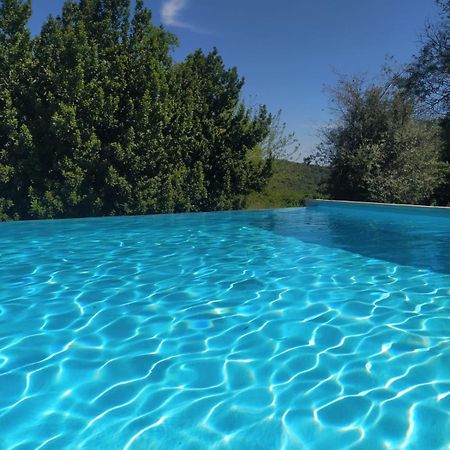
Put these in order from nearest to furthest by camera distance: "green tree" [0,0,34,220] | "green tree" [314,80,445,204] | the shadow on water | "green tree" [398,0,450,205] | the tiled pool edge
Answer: the shadow on water → the tiled pool edge → "green tree" [0,0,34,220] → "green tree" [314,80,445,204] → "green tree" [398,0,450,205]

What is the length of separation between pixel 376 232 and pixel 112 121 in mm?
7753

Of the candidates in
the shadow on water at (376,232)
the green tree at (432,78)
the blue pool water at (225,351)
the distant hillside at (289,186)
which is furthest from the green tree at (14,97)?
the green tree at (432,78)

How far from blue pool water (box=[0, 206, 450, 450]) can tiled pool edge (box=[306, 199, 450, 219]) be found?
4602 mm

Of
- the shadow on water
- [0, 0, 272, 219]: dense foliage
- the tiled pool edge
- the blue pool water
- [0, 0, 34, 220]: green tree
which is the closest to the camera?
the blue pool water

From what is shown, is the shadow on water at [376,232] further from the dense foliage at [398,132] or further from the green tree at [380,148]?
the dense foliage at [398,132]

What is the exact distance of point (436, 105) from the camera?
52.7ft

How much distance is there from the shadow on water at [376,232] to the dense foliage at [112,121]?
2911 mm

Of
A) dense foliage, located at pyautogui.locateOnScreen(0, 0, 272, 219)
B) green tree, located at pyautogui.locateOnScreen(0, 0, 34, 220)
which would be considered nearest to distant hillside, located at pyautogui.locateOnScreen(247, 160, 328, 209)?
dense foliage, located at pyautogui.locateOnScreen(0, 0, 272, 219)

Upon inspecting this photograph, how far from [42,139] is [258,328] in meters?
10.6

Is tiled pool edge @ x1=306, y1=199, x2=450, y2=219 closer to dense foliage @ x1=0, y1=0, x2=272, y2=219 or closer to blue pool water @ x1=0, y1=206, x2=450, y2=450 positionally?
dense foliage @ x1=0, y1=0, x2=272, y2=219

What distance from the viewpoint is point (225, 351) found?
3268 mm

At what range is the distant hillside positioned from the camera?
17.0 m

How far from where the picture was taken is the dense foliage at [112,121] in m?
12.0

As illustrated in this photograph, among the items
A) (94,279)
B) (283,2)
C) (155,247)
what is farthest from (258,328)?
(283,2)
